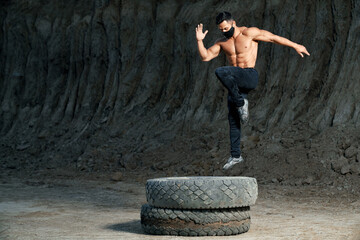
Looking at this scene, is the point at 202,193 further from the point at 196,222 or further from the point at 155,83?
the point at 155,83

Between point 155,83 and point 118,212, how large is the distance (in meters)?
9.46

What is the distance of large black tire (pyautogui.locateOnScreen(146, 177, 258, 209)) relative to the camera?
24.0 ft

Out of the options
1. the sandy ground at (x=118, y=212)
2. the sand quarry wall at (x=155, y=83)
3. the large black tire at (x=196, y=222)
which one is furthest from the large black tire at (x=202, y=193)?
the sand quarry wall at (x=155, y=83)

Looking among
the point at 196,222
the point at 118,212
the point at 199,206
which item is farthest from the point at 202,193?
the point at 118,212

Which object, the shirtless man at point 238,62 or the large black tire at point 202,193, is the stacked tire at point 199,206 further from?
the shirtless man at point 238,62

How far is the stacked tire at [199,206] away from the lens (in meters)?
7.33

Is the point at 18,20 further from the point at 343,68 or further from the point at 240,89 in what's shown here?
the point at 240,89

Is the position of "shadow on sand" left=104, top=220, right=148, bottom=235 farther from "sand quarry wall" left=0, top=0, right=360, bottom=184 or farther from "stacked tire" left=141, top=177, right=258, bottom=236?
"sand quarry wall" left=0, top=0, right=360, bottom=184

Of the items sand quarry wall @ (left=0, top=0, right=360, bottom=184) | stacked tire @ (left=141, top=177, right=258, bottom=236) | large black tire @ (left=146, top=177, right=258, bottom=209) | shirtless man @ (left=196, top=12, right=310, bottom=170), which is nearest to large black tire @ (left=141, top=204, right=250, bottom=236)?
stacked tire @ (left=141, top=177, right=258, bottom=236)

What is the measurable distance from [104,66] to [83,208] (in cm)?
1099

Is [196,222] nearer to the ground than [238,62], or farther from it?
nearer to the ground

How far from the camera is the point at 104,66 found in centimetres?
2122

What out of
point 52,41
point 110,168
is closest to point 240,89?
point 110,168

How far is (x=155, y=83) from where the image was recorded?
1942cm
